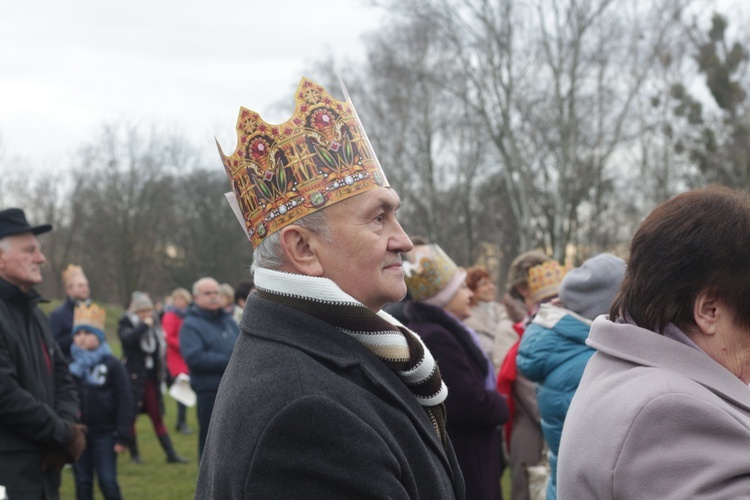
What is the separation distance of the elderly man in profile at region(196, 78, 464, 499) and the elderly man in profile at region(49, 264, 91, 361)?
20.2 ft

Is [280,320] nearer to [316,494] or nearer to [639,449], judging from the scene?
[316,494]

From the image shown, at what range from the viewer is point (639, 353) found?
2.06 metres

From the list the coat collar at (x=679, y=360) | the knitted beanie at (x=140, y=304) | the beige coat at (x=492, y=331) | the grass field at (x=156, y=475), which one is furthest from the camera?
the knitted beanie at (x=140, y=304)

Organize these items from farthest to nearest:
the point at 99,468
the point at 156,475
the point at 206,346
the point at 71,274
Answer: the point at 156,475 → the point at 71,274 → the point at 206,346 → the point at 99,468

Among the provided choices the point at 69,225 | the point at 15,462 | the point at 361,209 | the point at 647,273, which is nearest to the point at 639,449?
the point at 647,273

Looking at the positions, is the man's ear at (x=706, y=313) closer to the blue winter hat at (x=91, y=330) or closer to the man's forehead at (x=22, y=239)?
the man's forehead at (x=22, y=239)

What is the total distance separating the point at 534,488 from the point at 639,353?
3044mm

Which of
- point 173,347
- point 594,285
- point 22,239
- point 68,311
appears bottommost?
point 173,347

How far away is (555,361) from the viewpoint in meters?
4.09

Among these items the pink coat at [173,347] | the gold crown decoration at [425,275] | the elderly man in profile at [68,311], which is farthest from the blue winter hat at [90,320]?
the gold crown decoration at [425,275]

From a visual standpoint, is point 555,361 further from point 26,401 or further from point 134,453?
point 134,453

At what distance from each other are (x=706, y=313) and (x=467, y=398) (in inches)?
99.9

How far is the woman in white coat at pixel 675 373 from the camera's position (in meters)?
1.86

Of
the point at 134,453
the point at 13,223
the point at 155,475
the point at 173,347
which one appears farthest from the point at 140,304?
the point at 13,223
